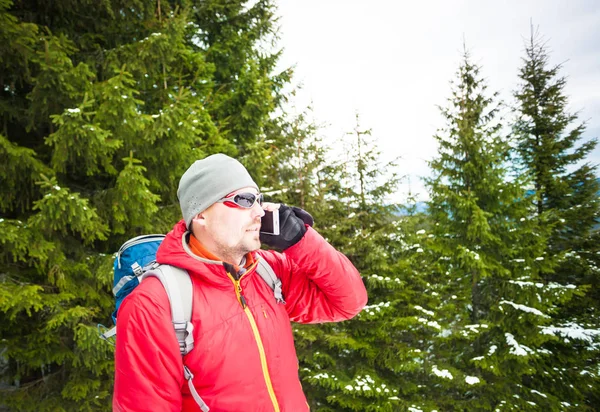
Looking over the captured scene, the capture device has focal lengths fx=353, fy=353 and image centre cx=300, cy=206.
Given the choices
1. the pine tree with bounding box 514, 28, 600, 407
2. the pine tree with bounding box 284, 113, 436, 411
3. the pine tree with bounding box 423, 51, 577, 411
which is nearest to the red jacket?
the pine tree with bounding box 284, 113, 436, 411

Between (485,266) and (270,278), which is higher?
(270,278)

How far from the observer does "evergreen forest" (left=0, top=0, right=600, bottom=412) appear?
461cm

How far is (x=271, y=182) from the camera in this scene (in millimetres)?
10109

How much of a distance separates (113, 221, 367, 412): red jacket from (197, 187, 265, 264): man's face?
10 cm

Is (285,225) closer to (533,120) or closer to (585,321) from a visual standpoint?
(585,321)

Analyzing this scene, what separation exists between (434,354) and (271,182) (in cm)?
699

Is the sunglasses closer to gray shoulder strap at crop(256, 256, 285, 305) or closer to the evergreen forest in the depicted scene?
gray shoulder strap at crop(256, 256, 285, 305)

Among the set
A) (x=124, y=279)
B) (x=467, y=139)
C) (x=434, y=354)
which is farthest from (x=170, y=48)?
(x=434, y=354)

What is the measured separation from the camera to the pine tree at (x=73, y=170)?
429 cm

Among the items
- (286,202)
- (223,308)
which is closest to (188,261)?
(223,308)

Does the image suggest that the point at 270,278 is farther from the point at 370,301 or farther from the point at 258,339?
the point at 370,301

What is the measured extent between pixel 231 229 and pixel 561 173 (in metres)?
17.1

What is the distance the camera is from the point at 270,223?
5.84 ft

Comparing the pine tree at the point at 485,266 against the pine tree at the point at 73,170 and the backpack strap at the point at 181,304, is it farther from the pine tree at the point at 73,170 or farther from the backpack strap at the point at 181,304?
the backpack strap at the point at 181,304
